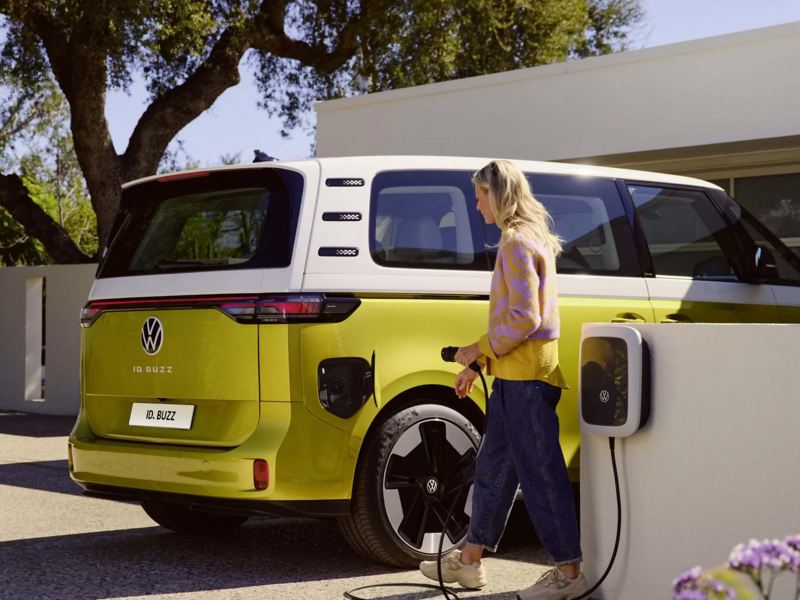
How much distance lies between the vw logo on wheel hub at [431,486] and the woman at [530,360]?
2.79ft

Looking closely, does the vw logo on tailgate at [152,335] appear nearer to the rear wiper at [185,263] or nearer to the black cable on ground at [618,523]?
the rear wiper at [185,263]

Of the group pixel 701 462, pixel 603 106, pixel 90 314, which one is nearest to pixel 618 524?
pixel 701 462

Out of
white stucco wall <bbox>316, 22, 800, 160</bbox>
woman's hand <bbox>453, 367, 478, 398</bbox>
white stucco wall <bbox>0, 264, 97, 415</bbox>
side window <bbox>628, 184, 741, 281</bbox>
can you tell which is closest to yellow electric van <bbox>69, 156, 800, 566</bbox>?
side window <bbox>628, 184, 741, 281</bbox>

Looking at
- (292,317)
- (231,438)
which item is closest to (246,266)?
(292,317)

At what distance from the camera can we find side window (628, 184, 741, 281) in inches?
290

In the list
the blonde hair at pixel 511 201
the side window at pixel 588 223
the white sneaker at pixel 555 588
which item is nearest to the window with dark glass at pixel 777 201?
the side window at pixel 588 223

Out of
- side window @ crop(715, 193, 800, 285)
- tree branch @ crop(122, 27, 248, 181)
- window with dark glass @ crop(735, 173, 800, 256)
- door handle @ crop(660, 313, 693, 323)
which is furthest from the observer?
A: tree branch @ crop(122, 27, 248, 181)

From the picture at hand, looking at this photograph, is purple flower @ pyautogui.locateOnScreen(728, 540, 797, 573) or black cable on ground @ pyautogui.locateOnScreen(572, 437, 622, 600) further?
black cable on ground @ pyautogui.locateOnScreen(572, 437, 622, 600)

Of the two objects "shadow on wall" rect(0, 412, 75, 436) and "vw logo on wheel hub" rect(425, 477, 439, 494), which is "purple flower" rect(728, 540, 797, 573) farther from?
"shadow on wall" rect(0, 412, 75, 436)

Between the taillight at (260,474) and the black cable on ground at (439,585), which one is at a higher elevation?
the taillight at (260,474)

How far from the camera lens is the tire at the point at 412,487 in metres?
6.22

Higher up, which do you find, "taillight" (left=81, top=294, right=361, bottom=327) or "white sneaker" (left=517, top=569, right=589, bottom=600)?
"taillight" (left=81, top=294, right=361, bottom=327)

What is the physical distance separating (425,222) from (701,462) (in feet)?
6.64

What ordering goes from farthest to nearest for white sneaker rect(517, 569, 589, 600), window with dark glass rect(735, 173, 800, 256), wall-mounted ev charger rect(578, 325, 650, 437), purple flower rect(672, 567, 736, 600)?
window with dark glass rect(735, 173, 800, 256)
white sneaker rect(517, 569, 589, 600)
wall-mounted ev charger rect(578, 325, 650, 437)
purple flower rect(672, 567, 736, 600)
